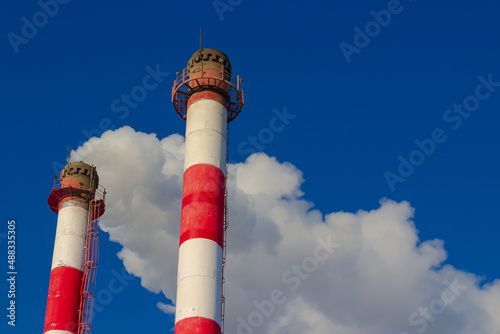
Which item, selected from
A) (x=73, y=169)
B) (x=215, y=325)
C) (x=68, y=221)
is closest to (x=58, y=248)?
(x=68, y=221)

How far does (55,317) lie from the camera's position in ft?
159

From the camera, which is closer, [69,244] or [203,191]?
[203,191]

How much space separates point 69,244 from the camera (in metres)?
50.5

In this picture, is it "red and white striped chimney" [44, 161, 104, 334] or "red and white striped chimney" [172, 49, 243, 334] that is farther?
"red and white striped chimney" [44, 161, 104, 334]

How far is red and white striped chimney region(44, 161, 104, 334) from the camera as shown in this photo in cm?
4872

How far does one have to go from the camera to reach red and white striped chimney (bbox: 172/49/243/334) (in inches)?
1438

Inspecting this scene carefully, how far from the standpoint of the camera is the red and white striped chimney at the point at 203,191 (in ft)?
120

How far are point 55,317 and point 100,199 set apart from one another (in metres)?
9.36

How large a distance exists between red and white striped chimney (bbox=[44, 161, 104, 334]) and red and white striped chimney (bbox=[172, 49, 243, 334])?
1306cm

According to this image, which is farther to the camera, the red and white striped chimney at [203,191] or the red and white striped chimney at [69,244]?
the red and white striped chimney at [69,244]

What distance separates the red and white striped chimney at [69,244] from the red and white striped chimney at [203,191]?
42.8ft

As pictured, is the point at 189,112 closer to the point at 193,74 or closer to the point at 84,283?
the point at 193,74

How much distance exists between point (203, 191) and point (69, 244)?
51.4 ft

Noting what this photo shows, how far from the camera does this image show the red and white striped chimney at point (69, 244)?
1918 inches
